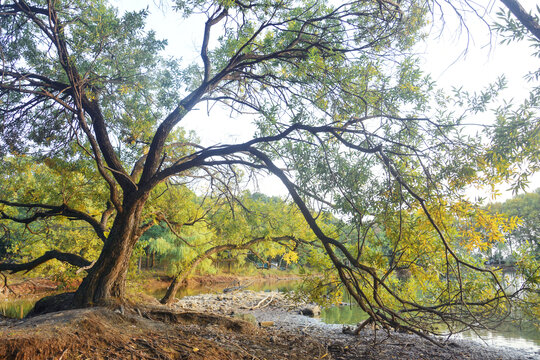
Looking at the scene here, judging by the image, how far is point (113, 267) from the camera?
19.9ft

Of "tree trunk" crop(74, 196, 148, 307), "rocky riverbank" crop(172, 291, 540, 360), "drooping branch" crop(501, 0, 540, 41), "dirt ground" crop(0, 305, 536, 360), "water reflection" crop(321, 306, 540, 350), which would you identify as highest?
"drooping branch" crop(501, 0, 540, 41)

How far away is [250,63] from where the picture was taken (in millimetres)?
6520

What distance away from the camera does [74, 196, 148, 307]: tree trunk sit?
590cm

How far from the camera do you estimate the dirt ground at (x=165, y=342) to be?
3.52m

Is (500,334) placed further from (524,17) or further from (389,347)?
(524,17)

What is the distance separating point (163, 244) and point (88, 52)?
58.6 ft

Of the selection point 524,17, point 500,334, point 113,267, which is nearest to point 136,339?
point 113,267

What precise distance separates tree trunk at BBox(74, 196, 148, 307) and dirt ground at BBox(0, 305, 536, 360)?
18.2 inches

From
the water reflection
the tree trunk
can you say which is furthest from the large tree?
the water reflection

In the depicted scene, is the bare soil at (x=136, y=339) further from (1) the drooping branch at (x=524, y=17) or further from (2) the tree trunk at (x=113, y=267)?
(1) the drooping branch at (x=524, y=17)

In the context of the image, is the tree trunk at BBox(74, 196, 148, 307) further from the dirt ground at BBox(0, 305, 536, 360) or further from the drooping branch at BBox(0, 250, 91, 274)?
the drooping branch at BBox(0, 250, 91, 274)

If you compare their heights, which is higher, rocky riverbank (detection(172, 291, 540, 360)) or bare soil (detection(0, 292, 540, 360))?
bare soil (detection(0, 292, 540, 360))

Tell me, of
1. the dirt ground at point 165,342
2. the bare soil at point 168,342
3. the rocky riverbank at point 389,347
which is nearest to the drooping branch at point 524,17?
the rocky riverbank at point 389,347

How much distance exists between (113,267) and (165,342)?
91.2 inches
